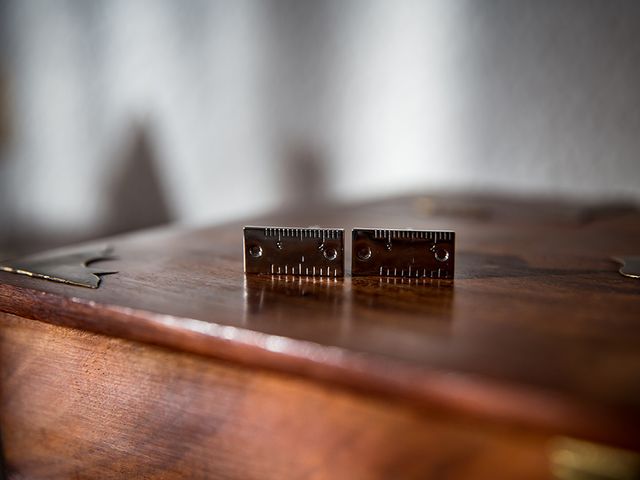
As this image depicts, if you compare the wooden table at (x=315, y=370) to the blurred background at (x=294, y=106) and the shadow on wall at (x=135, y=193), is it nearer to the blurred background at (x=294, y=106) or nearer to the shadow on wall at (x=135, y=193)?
the blurred background at (x=294, y=106)

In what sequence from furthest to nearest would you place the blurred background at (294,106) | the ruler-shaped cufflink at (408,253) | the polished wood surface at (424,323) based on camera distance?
the blurred background at (294,106) → the ruler-shaped cufflink at (408,253) → the polished wood surface at (424,323)

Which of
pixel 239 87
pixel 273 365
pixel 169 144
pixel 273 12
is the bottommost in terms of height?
pixel 273 365

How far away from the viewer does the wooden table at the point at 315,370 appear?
35 centimetres

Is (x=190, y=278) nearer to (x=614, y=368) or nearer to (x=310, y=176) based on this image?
(x=614, y=368)

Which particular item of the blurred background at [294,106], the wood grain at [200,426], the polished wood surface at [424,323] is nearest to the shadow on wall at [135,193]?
the blurred background at [294,106]

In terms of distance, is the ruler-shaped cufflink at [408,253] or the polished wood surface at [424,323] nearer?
the polished wood surface at [424,323]

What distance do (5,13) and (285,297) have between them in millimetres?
1924

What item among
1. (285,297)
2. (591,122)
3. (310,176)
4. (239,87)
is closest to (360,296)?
(285,297)

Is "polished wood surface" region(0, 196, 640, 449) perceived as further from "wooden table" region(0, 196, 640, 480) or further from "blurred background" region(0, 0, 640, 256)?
"blurred background" region(0, 0, 640, 256)

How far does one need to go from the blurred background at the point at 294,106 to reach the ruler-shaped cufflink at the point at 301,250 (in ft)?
2.38

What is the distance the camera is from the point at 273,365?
410 millimetres

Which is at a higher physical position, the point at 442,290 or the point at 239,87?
the point at 239,87

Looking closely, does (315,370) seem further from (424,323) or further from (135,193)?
(135,193)

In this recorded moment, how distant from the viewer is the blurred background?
53.4 inches
